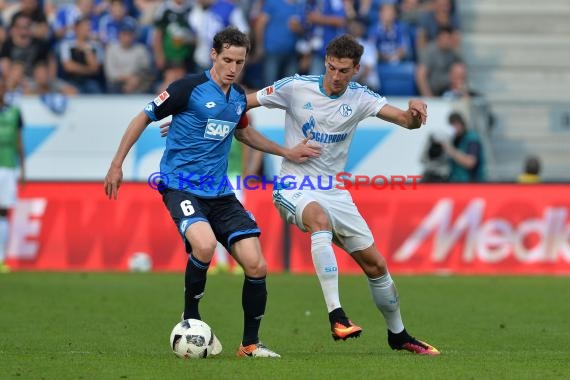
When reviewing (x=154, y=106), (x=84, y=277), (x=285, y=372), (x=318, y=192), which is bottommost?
(x=84, y=277)

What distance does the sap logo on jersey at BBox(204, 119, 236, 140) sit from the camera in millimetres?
9195

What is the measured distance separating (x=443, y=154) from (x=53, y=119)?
244 inches

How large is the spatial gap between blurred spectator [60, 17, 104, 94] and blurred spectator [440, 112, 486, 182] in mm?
5880

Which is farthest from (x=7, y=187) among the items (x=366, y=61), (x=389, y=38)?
(x=389, y=38)

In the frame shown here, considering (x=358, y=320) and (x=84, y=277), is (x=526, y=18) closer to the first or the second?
(x=84, y=277)

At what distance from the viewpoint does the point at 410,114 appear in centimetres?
953

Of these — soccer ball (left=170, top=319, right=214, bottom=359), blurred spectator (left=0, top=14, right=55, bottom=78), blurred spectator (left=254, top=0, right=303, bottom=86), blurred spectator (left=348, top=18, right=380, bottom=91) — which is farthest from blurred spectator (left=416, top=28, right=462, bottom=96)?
soccer ball (left=170, top=319, right=214, bottom=359)

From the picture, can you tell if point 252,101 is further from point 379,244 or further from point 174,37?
point 174,37

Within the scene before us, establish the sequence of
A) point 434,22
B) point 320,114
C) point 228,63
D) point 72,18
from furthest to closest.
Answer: point 434,22
point 72,18
point 320,114
point 228,63

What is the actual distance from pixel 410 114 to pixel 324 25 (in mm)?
11075

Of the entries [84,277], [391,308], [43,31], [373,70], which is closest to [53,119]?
[43,31]

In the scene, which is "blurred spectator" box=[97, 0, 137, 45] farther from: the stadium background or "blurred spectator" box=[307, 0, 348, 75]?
"blurred spectator" box=[307, 0, 348, 75]

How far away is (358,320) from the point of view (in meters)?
12.4

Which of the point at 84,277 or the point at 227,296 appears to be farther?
the point at 84,277
